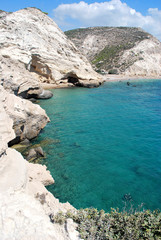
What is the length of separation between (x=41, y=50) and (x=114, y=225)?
41534mm

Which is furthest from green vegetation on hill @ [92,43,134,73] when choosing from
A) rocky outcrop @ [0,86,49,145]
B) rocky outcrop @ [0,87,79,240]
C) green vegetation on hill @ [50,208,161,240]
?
green vegetation on hill @ [50,208,161,240]

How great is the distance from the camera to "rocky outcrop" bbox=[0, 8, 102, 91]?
3622 cm

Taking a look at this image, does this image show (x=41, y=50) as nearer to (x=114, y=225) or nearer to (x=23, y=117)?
(x=23, y=117)

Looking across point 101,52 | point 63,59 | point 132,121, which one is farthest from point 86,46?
point 132,121

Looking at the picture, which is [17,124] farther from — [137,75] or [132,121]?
[137,75]

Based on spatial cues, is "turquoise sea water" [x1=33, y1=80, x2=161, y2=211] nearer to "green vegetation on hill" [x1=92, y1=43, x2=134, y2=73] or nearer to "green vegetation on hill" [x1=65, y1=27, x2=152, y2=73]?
"green vegetation on hill" [x1=92, y1=43, x2=134, y2=73]

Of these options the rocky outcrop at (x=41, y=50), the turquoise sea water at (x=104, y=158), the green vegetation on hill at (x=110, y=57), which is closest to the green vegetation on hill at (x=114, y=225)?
the turquoise sea water at (x=104, y=158)

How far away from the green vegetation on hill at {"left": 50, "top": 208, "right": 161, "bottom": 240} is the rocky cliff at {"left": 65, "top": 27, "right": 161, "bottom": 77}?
3178 inches

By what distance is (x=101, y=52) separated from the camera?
10175cm

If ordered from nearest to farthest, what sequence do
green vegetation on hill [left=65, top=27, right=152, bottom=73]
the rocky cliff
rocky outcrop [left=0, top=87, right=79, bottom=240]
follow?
rocky outcrop [left=0, top=87, right=79, bottom=240]
the rocky cliff
green vegetation on hill [left=65, top=27, right=152, bottom=73]

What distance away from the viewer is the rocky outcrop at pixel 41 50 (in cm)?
3622

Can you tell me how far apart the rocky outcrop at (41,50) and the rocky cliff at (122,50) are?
38217 mm

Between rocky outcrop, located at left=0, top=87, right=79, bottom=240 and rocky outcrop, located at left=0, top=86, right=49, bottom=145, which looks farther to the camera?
rocky outcrop, located at left=0, top=86, right=49, bottom=145

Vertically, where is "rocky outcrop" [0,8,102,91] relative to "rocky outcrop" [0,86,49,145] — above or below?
above
